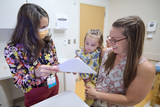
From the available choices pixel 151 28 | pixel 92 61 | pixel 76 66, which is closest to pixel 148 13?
pixel 151 28

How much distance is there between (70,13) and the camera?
2.30 m

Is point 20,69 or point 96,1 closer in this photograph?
point 20,69

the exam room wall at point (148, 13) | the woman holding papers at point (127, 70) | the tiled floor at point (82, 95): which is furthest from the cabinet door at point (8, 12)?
the exam room wall at point (148, 13)

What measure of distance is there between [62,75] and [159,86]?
2.06m

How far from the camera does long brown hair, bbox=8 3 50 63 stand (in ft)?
2.70

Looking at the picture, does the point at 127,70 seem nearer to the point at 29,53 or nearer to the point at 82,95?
the point at 29,53

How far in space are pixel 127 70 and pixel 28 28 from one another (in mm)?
906

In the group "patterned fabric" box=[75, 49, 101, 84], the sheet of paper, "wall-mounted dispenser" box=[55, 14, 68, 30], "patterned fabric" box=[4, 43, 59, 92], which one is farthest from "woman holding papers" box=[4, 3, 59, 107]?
"wall-mounted dispenser" box=[55, 14, 68, 30]

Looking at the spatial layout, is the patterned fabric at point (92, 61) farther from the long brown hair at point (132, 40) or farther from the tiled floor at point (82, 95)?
the tiled floor at point (82, 95)

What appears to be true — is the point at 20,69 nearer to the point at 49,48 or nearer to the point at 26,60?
the point at 26,60

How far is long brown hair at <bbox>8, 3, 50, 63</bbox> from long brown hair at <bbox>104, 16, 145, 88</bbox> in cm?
70

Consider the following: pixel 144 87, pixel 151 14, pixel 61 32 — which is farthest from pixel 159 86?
pixel 61 32

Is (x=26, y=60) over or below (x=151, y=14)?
below

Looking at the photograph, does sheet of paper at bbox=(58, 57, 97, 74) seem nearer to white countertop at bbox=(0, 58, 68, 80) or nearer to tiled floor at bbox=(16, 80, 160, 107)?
white countertop at bbox=(0, 58, 68, 80)
